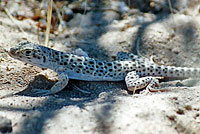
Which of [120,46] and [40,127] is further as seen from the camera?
[120,46]

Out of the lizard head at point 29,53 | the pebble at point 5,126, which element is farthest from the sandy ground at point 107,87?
the lizard head at point 29,53

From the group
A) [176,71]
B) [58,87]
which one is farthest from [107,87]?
[176,71]

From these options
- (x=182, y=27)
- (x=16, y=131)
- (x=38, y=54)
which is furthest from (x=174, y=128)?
(x=182, y=27)

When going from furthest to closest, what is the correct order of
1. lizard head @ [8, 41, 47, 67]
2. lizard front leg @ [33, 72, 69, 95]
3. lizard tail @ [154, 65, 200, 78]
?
lizard tail @ [154, 65, 200, 78], lizard front leg @ [33, 72, 69, 95], lizard head @ [8, 41, 47, 67]

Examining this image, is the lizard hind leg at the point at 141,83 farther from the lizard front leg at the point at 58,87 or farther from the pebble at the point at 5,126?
the pebble at the point at 5,126

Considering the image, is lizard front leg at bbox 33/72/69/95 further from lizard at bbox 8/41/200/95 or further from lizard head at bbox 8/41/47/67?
lizard head at bbox 8/41/47/67

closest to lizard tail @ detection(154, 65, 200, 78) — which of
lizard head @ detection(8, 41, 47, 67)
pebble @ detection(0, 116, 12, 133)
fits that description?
lizard head @ detection(8, 41, 47, 67)

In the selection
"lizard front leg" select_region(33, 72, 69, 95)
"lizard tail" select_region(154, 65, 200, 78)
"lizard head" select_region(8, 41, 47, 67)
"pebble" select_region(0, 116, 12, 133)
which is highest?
"lizard head" select_region(8, 41, 47, 67)

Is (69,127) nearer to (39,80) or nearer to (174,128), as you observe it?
(174,128)
